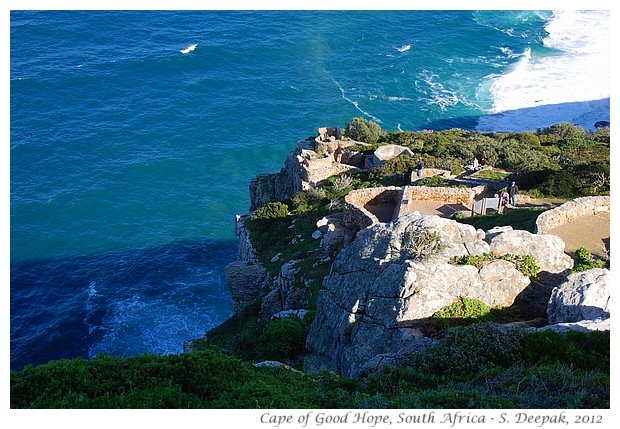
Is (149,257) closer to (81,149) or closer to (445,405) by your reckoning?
(81,149)

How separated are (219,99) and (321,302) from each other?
188ft

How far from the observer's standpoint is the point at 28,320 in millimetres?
45406

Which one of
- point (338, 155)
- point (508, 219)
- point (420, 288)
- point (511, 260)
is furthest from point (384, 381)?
point (338, 155)

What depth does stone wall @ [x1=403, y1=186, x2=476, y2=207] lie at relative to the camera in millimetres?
26781

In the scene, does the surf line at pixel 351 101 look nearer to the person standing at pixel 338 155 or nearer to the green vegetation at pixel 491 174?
the person standing at pixel 338 155

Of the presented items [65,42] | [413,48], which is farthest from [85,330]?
[413,48]

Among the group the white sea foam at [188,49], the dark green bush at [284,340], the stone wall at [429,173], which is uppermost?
the stone wall at [429,173]

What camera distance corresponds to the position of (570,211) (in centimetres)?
2142

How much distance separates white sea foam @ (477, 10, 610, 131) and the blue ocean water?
0.24m

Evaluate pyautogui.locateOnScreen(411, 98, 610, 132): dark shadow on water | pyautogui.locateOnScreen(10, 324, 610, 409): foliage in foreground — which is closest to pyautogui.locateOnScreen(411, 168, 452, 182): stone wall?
pyautogui.locateOnScreen(10, 324, 610, 409): foliage in foreground

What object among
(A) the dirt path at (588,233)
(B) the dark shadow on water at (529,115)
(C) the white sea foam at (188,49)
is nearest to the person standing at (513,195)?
(A) the dirt path at (588,233)

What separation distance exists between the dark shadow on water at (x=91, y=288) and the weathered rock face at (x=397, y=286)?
2803 centimetres

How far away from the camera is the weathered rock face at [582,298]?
50.2 ft

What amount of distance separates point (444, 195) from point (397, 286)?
1127cm
